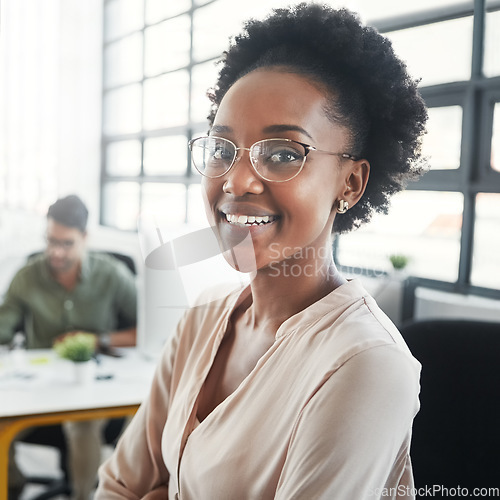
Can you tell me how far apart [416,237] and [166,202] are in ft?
1.60

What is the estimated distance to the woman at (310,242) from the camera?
60 cm

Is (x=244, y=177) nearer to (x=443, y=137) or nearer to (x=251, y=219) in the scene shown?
(x=251, y=219)

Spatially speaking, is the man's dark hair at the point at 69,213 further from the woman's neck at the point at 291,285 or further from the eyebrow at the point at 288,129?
the eyebrow at the point at 288,129

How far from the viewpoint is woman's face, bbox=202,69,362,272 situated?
665mm

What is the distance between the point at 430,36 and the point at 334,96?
58cm

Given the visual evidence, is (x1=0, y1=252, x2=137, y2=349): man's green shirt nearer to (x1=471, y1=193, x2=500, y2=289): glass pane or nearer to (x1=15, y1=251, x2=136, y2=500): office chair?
(x1=15, y1=251, x2=136, y2=500): office chair

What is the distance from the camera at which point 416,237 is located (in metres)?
0.99

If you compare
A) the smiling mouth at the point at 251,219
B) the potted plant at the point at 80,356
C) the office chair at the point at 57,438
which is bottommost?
the office chair at the point at 57,438

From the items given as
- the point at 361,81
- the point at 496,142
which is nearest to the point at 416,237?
the point at 361,81

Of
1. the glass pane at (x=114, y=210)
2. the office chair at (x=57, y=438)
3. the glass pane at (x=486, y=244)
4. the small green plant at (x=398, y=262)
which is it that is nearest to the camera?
the glass pane at (x=486, y=244)

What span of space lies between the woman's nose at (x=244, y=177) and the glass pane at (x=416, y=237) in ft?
0.63

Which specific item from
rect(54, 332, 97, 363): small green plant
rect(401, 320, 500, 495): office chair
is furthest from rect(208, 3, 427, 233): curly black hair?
rect(54, 332, 97, 363): small green plant

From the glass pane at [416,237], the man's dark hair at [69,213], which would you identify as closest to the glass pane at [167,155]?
the glass pane at [416,237]

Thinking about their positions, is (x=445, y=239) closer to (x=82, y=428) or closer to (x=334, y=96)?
(x=334, y=96)
